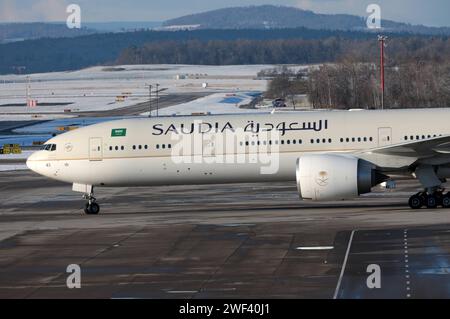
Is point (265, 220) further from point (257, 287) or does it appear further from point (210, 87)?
point (210, 87)

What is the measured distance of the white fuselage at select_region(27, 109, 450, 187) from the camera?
3619 cm

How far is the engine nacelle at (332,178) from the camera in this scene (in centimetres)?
3403

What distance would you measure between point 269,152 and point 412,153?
187 inches

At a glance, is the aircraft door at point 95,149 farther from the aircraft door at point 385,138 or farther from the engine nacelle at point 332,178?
the aircraft door at point 385,138

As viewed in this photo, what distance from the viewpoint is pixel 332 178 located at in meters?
34.0

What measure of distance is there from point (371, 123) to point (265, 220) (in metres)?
5.32

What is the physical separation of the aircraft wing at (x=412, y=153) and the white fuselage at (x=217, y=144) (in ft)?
2.51

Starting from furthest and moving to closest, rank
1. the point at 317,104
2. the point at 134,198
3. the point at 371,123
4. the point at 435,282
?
the point at 317,104 → the point at 134,198 → the point at 371,123 → the point at 435,282

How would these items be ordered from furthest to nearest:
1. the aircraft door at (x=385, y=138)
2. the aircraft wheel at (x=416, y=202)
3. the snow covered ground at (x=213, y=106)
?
the snow covered ground at (x=213, y=106)
the aircraft door at (x=385, y=138)
the aircraft wheel at (x=416, y=202)

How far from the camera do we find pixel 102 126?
126ft

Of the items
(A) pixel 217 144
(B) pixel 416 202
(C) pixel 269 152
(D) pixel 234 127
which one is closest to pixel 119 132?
(A) pixel 217 144

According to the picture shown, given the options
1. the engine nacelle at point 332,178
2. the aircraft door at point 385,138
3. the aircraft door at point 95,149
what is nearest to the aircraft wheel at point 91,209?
the aircraft door at point 95,149

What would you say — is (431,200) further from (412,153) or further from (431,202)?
(412,153)
